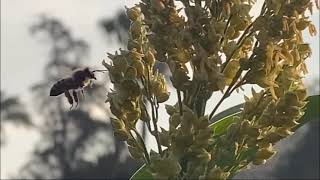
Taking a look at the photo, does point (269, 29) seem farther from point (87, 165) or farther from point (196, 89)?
point (87, 165)

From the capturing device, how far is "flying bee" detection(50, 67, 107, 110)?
4.18 m

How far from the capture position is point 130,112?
10.5 ft

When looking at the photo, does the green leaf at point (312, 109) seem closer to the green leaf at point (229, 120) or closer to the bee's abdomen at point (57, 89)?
the green leaf at point (229, 120)

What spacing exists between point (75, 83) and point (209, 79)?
1215mm

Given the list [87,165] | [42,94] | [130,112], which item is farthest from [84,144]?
[130,112]

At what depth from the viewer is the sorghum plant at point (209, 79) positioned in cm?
307

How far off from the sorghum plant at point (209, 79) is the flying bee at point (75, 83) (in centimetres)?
98

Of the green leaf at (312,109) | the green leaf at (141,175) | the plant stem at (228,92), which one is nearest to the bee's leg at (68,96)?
the green leaf at (141,175)

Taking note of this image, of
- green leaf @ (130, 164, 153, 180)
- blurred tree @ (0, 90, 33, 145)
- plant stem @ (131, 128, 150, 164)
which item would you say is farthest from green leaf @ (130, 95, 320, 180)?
blurred tree @ (0, 90, 33, 145)

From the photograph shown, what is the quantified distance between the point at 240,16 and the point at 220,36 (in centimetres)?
12

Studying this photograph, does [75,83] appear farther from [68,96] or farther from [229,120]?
[229,120]

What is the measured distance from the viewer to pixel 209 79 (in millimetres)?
3090

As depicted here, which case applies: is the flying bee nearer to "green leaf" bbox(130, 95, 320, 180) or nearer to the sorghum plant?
"green leaf" bbox(130, 95, 320, 180)

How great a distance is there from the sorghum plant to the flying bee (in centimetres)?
98
